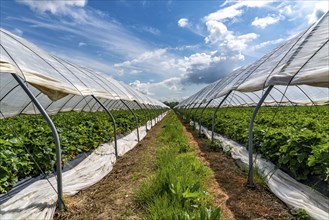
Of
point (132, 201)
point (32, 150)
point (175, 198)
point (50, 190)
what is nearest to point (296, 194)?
point (175, 198)

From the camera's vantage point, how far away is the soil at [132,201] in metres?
3.78

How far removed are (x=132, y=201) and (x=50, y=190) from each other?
128cm

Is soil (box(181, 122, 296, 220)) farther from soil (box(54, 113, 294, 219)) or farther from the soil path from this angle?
the soil path

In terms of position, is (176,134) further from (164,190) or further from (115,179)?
(164,190)

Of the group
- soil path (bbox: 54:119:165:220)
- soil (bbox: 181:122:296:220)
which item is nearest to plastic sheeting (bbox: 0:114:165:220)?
soil path (bbox: 54:119:165:220)

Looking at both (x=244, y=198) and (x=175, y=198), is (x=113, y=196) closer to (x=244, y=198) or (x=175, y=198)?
(x=175, y=198)

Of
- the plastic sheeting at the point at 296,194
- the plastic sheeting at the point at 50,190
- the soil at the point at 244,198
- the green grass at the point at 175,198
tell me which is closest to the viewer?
the green grass at the point at 175,198

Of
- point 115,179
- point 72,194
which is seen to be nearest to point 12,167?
point 72,194

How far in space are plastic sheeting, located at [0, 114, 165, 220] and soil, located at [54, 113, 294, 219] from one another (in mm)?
153

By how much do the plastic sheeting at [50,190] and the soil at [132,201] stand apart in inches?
6.0

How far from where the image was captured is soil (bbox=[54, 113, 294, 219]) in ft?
12.4

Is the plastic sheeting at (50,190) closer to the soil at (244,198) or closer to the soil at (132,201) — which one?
the soil at (132,201)

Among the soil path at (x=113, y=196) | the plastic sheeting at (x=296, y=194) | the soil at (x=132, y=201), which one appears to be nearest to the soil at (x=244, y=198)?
the soil at (x=132, y=201)

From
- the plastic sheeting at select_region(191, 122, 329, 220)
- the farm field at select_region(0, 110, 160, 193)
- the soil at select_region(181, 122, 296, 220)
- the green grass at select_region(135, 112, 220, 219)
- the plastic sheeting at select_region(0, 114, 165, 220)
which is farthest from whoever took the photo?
the farm field at select_region(0, 110, 160, 193)
